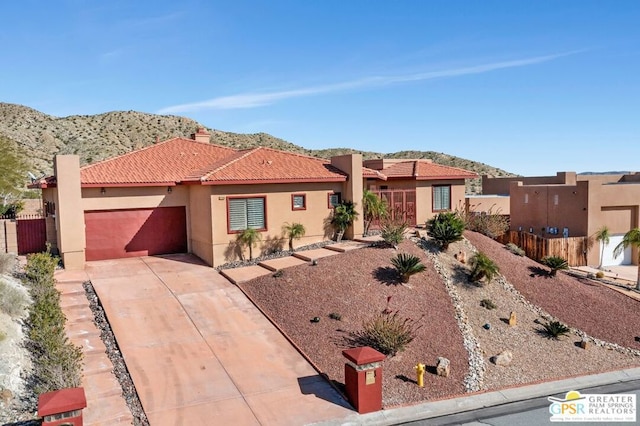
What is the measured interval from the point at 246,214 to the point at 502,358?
11931mm

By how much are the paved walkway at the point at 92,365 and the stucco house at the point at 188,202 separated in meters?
4.34

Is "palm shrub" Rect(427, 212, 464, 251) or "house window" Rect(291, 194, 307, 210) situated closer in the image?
"palm shrub" Rect(427, 212, 464, 251)

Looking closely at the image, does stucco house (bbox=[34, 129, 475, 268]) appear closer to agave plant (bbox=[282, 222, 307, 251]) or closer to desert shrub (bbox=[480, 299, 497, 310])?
agave plant (bbox=[282, 222, 307, 251])

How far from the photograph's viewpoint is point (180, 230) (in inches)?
949

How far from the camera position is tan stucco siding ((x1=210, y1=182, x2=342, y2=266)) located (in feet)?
69.2

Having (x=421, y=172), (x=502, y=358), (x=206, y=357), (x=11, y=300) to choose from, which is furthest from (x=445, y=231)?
(x=11, y=300)

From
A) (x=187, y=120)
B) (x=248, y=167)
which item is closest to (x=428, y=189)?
(x=248, y=167)

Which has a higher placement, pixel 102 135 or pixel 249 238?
pixel 102 135

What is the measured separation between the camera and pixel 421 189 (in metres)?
28.3

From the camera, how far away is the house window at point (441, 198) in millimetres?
28891

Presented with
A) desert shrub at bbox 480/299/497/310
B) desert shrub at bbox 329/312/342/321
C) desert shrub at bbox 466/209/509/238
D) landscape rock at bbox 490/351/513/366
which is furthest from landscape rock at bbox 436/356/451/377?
desert shrub at bbox 466/209/509/238

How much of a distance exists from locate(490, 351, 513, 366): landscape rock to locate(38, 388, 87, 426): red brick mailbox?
10440 millimetres

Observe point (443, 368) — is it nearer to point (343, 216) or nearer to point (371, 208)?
point (343, 216)

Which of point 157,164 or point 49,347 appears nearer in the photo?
point 49,347
